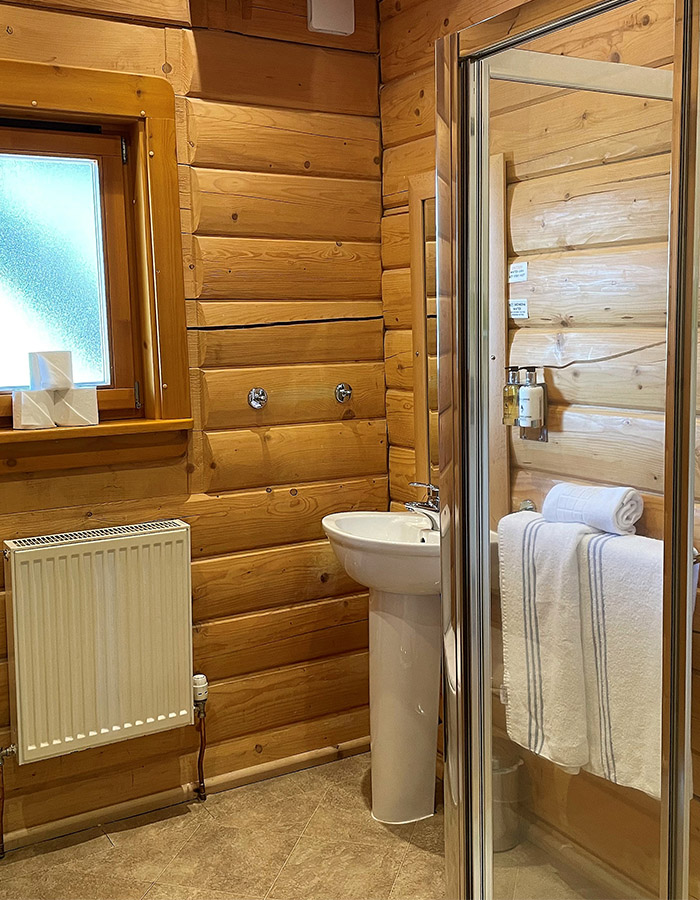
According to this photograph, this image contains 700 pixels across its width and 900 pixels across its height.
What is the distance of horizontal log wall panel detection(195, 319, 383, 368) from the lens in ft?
9.21

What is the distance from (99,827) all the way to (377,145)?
225 centimetres

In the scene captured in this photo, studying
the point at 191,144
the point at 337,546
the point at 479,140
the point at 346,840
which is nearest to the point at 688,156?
the point at 479,140

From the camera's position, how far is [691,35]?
3.21 ft

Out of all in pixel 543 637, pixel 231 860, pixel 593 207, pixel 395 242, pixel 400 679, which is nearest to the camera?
pixel 593 207

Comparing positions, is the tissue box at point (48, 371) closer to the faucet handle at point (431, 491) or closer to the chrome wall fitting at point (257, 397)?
the chrome wall fitting at point (257, 397)

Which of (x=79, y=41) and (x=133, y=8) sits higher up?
(x=133, y=8)

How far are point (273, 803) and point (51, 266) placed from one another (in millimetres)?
1705

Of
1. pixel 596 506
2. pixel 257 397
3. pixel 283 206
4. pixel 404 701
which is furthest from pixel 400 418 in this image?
pixel 596 506

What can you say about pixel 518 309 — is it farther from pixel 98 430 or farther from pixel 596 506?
pixel 98 430

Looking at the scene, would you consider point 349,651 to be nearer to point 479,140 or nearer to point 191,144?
point 191,144

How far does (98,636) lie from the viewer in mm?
2605

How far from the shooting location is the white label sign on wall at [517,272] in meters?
1.22

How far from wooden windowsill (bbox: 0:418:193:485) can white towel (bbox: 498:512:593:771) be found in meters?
1.59

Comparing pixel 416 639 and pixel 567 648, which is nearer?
pixel 567 648
